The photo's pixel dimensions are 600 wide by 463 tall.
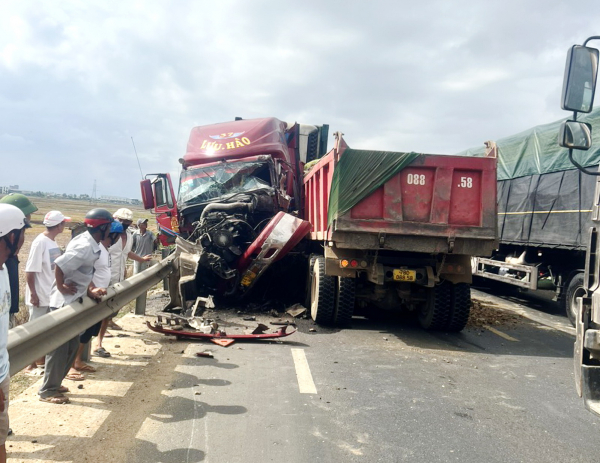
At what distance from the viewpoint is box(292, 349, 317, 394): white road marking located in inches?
194

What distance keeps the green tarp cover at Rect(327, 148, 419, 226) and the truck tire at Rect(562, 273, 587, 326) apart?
→ 467cm

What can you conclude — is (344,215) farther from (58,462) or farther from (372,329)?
(58,462)

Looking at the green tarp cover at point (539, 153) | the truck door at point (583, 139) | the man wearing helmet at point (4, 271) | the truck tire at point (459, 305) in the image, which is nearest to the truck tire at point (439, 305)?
the truck tire at point (459, 305)

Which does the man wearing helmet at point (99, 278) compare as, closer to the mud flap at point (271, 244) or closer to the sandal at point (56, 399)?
the sandal at point (56, 399)

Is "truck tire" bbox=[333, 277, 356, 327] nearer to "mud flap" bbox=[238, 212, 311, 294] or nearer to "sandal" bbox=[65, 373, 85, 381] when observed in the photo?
"mud flap" bbox=[238, 212, 311, 294]

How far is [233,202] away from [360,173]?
114 inches

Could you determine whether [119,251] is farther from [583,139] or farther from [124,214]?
[583,139]

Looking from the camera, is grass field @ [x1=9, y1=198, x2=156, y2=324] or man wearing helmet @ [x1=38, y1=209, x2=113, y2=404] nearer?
man wearing helmet @ [x1=38, y1=209, x2=113, y2=404]

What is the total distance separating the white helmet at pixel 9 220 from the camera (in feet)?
8.33

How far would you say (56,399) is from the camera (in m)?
4.26

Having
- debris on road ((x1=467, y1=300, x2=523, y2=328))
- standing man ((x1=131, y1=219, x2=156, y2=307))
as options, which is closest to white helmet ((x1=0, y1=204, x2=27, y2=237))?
debris on road ((x1=467, y1=300, x2=523, y2=328))

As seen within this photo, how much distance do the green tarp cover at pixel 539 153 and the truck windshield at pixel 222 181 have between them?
18.7 feet

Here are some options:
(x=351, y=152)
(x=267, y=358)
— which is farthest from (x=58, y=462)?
(x=351, y=152)

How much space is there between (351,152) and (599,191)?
3.86m
